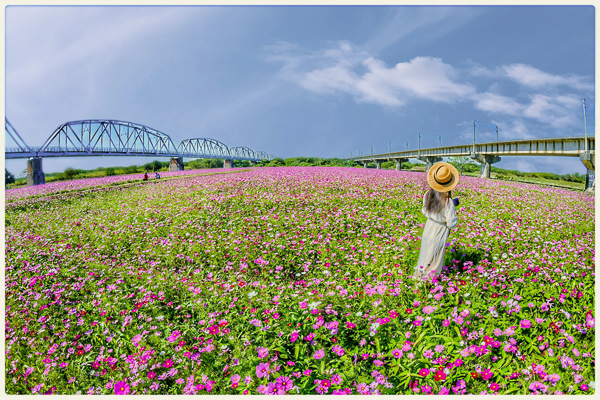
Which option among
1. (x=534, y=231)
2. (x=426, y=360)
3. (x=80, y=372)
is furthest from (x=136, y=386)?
(x=534, y=231)

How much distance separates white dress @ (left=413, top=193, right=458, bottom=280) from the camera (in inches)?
179

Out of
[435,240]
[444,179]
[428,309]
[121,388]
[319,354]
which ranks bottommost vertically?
[121,388]

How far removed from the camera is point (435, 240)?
4.75 meters

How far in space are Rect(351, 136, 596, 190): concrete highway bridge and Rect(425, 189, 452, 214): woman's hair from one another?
22841 mm

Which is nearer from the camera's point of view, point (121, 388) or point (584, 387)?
point (584, 387)

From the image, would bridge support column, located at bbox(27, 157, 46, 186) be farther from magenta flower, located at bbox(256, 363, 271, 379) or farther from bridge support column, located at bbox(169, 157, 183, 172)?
magenta flower, located at bbox(256, 363, 271, 379)

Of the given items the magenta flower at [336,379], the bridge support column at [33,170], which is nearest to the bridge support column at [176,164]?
the bridge support column at [33,170]

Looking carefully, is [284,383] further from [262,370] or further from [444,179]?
[444,179]

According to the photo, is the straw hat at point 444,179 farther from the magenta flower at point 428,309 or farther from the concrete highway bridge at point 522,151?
the concrete highway bridge at point 522,151

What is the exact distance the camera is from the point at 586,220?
30.3 ft

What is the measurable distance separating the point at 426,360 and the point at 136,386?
10.8 ft

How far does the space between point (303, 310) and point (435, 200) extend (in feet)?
9.25

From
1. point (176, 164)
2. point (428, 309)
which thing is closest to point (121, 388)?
point (428, 309)

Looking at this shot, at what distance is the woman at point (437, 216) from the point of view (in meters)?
4.32
